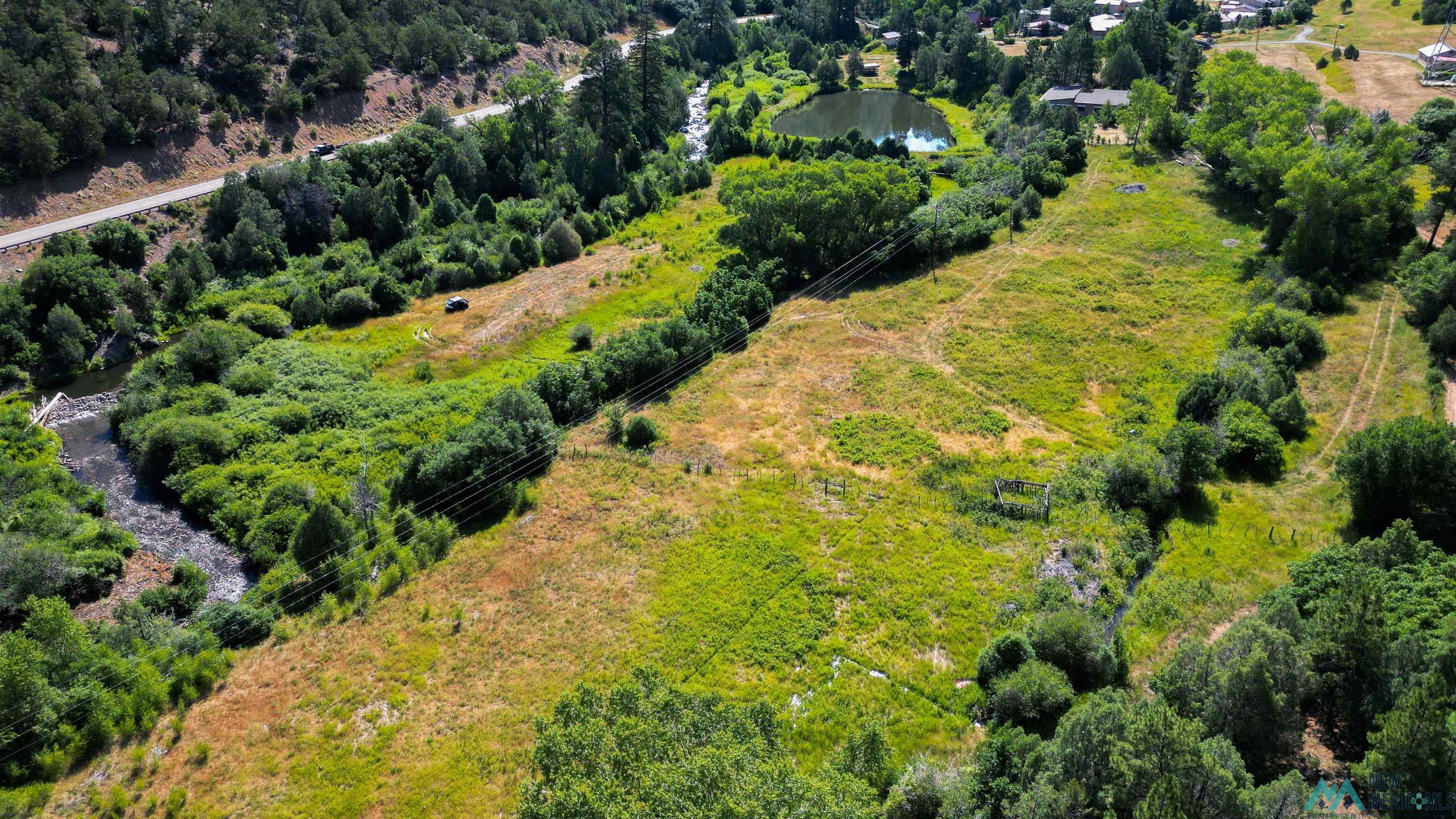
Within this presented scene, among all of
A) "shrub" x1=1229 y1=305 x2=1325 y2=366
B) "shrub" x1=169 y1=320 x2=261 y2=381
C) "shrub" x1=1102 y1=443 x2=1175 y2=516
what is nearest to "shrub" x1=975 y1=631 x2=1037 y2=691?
"shrub" x1=1102 y1=443 x2=1175 y2=516

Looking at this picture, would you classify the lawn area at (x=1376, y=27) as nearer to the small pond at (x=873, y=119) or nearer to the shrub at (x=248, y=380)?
the small pond at (x=873, y=119)

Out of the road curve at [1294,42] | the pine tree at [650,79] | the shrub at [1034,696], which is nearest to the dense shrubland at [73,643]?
the shrub at [1034,696]

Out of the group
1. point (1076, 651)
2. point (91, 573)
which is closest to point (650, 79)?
point (91, 573)

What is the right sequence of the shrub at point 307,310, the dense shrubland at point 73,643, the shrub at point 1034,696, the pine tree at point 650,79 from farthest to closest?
1. the pine tree at point 650,79
2. the shrub at point 307,310
3. the shrub at point 1034,696
4. the dense shrubland at point 73,643

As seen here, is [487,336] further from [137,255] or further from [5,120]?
[5,120]

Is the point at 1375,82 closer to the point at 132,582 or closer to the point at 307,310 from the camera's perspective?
the point at 307,310

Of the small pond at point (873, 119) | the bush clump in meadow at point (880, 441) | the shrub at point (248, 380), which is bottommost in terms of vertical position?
the bush clump in meadow at point (880, 441)
